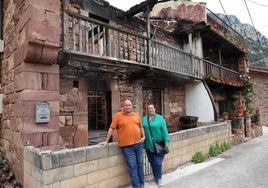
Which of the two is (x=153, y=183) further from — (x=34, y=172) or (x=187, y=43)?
(x=187, y=43)

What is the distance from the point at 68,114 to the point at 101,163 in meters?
2.18

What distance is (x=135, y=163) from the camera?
4098 millimetres

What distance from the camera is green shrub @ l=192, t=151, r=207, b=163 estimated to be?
629cm

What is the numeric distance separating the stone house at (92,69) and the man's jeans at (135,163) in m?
1.39

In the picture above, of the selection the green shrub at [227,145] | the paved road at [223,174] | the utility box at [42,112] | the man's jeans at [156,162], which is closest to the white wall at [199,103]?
the green shrub at [227,145]

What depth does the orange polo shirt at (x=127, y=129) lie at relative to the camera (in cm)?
408

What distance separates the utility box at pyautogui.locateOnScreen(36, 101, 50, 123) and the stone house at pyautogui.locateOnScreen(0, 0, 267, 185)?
0.06 ft

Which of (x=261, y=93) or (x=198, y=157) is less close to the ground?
(x=261, y=93)

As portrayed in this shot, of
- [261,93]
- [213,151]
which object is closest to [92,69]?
[213,151]

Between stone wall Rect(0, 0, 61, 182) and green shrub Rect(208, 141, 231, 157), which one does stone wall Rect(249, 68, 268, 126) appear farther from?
stone wall Rect(0, 0, 61, 182)

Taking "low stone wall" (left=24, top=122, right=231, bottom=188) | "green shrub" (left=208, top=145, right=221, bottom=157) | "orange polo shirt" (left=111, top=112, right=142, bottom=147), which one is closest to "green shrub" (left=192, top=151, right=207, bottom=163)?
"green shrub" (left=208, top=145, right=221, bottom=157)

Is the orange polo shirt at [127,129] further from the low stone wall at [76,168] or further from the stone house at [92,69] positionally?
the stone house at [92,69]

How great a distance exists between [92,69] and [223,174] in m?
4.09

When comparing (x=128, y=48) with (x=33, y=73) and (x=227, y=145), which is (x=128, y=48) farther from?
(x=227, y=145)
